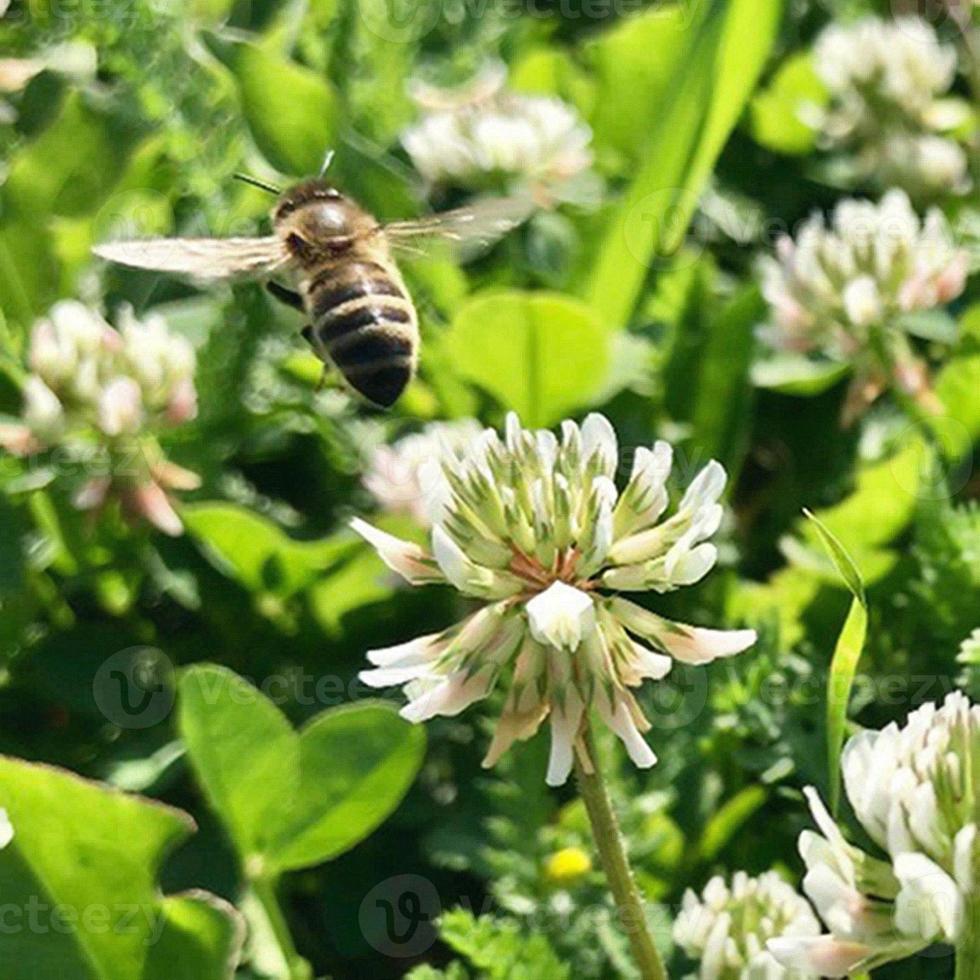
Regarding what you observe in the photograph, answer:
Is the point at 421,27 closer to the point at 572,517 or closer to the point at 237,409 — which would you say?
the point at 237,409

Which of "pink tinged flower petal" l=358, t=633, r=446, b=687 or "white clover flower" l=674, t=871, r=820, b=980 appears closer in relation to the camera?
"pink tinged flower petal" l=358, t=633, r=446, b=687

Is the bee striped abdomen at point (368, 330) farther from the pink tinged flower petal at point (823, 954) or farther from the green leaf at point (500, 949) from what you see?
the pink tinged flower petal at point (823, 954)

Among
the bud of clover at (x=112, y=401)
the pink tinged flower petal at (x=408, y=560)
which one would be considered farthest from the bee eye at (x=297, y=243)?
the pink tinged flower petal at (x=408, y=560)

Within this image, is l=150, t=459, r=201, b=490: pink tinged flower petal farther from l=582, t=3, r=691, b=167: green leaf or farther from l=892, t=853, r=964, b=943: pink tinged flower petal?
l=892, t=853, r=964, b=943: pink tinged flower petal

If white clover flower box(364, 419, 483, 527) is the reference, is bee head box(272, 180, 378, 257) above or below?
above

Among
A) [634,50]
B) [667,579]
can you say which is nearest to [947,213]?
[634,50]
